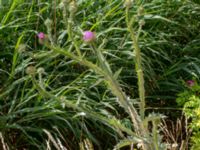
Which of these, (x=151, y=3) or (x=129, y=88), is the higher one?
(x=151, y=3)

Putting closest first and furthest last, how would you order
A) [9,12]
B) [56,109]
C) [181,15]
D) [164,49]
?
[56,109]
[9,12]
[164,49]
[181,15]

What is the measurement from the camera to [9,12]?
3.34 meters

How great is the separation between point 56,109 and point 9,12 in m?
0.81

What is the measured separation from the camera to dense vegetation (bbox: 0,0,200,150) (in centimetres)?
290

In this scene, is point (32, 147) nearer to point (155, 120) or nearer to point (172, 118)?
point (172, 118)

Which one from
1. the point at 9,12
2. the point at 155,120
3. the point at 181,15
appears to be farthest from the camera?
the point at 181,15

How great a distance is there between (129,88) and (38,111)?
1.97 feet

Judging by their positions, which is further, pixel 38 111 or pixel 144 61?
pixel 144 61

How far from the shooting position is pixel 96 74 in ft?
10.3

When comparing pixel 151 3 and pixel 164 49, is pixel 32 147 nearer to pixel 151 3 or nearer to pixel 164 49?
pixel 164 49

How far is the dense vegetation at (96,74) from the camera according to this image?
2.90 metres

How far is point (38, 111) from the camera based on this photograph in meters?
2.94


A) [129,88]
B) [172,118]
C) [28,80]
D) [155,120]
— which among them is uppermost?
[155,120]

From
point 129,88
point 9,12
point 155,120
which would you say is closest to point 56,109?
point 129,88
